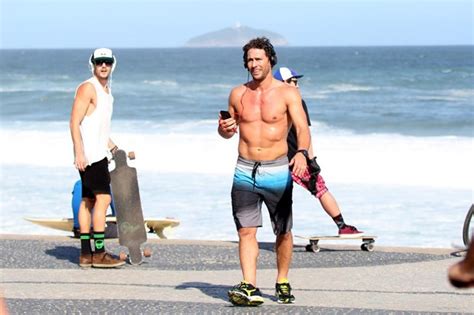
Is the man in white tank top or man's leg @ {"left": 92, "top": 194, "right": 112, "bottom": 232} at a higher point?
the man in white tank top

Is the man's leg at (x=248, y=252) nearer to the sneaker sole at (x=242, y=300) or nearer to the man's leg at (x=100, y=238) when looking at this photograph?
the sneaker sole at (x=242, y=300)

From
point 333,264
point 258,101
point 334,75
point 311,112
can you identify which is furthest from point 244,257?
point 334,75

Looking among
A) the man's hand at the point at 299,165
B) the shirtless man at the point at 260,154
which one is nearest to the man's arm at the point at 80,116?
the shirtless man at the point at 260,154

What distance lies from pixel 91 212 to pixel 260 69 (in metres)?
2.87

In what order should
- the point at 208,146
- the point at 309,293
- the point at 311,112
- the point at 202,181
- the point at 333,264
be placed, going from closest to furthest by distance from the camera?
the point at 309,293 → the point at 333,264 → the point at 202,181 → the point at 208,146 → the point at 311,112

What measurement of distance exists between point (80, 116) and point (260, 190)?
2.10m

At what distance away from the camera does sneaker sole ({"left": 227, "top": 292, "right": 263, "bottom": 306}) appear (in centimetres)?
729

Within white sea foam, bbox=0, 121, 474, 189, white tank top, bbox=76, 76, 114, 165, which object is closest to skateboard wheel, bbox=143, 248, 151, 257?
white tank top, bbox=76, 76, 114, 165

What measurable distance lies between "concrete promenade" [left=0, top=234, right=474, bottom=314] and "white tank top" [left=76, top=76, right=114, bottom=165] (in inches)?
36.6

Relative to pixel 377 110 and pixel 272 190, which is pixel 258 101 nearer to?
pixel 272 190

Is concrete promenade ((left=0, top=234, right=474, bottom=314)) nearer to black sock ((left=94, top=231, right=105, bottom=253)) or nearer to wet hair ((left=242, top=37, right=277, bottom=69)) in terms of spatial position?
black sock ((left=94, top=231, right=105, bottom=253))

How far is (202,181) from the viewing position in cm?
1895

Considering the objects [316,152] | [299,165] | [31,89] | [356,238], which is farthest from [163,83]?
[299,165]

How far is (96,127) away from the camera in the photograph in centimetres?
897
